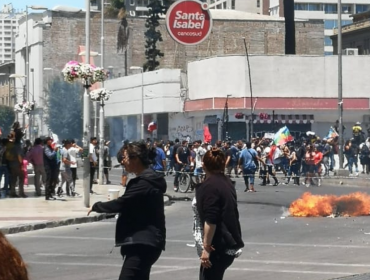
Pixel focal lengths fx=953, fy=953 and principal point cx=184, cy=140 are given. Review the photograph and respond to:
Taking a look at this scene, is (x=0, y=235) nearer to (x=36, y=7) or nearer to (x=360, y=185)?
(x=360, y=185)

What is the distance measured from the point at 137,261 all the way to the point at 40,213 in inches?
593

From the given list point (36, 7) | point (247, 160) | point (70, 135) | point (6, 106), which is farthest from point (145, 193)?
point (6, 106)

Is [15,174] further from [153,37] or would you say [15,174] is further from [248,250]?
[153,37]

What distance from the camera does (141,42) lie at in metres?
89.4

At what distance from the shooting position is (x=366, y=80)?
61.7m

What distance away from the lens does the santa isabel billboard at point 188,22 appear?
44.0 m

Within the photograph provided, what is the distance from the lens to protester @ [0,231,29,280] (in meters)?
2.52

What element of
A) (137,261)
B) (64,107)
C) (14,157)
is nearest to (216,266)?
(137,261)

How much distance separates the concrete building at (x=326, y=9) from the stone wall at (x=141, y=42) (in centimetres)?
4401

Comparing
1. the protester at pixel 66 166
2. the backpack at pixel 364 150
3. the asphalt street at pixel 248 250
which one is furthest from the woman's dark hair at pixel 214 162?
the backpack at pixel 364 150

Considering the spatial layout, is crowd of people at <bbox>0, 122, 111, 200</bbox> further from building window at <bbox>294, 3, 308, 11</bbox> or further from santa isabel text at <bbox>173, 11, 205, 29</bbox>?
building window at <bbox>294, 3, 308, 11</bbox>

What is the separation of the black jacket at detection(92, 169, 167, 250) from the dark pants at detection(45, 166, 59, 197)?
63.2 ft

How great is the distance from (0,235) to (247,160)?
28897mm

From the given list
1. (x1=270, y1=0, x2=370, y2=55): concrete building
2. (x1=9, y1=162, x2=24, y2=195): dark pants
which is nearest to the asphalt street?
(x1=9, y1=162, x2=24, y2=195): dark pants
